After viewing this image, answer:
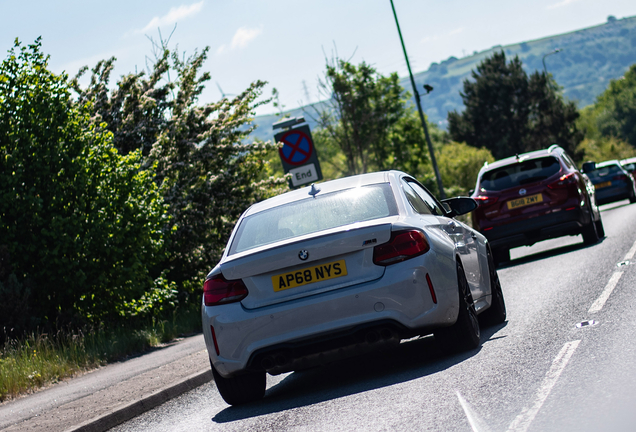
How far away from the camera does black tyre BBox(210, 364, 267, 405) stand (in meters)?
6.55

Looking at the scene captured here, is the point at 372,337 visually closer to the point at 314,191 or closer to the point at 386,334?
the point at 386,334

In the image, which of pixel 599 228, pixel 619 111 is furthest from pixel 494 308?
pixel 619 111

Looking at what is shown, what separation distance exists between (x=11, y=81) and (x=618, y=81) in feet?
559

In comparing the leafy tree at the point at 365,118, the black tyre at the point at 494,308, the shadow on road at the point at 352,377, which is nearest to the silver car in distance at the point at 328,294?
the shadow on road at the point at 352,377

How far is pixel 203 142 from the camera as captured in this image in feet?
62.7

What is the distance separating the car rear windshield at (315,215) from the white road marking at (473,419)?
1792 millimetres

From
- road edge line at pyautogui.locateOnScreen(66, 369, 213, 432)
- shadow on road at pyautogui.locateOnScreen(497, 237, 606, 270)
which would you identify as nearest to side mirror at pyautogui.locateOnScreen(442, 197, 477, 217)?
road edge line at pyautogui.locateOnScreen(66, 369, 213, 432)

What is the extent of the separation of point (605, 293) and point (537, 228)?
5.26 m

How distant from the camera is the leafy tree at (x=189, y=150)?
60.2ft

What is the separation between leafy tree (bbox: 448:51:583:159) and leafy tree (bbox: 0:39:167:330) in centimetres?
7043

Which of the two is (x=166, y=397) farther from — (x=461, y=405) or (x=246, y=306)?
(x=461, y=405)

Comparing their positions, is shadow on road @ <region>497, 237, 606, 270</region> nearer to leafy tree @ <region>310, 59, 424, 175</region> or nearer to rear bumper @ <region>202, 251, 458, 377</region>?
rear bumper @ <region>202, 251, 458, 377</region>

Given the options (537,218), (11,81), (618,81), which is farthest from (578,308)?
(618,81)

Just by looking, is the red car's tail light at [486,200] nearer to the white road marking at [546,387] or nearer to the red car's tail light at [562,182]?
the red car's tail light at [562,182]
